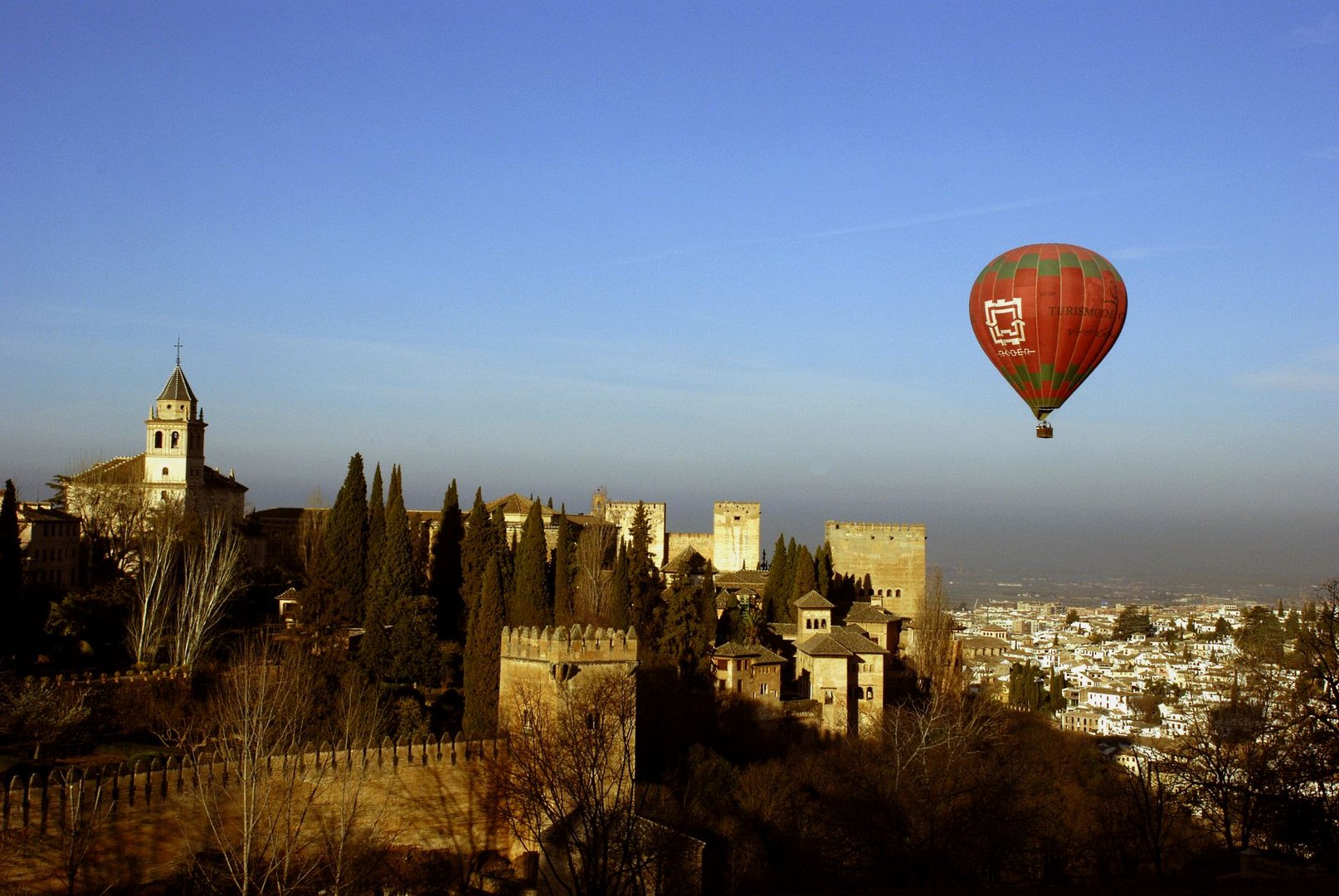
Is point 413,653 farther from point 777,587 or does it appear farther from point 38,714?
point 777,587

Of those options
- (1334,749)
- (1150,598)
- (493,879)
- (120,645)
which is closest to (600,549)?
(120,645)

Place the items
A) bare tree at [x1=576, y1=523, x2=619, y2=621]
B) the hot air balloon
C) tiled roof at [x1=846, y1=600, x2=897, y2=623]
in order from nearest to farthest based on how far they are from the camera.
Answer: the hot air balloon
bare tree at [x1=576, y1=523, x2=619, y2=621]
tiled roof at [x1=846, y1=600, x2=897, y2=623]

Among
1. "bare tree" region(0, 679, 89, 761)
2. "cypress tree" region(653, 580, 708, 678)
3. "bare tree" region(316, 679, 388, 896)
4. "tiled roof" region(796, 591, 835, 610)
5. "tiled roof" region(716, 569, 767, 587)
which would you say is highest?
"tiled roof" region(716, 569, 767, 587)

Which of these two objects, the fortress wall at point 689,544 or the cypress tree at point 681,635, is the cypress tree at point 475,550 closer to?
the cypress tree at point 681,635

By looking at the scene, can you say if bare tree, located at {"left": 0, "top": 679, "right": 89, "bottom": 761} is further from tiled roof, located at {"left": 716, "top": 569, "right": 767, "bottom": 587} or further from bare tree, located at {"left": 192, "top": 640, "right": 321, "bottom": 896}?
tiled roof, located at {"left": 716, "top": 569, "right": 767, "bottom": 587}

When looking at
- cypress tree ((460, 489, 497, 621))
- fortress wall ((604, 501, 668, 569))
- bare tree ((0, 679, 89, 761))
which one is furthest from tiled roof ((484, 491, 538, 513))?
bare tree ((0, 679, 89, 761))

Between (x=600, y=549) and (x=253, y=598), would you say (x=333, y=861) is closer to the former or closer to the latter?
(x=253, y=598)
